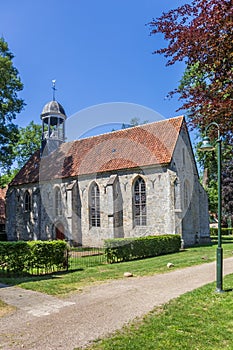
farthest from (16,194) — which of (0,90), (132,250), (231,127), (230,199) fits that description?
(231,127)

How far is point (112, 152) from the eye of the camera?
26562 millimetres

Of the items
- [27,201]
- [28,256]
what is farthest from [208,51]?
[27,201]

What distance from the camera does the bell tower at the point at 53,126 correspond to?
1287 inches

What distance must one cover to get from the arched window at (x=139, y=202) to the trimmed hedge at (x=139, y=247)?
3.70m

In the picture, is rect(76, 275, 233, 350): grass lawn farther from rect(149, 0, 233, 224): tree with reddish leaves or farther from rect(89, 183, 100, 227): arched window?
rect(89, 183, 100, 227): arched window

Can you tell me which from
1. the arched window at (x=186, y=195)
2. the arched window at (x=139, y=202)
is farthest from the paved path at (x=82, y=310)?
the arched window at (x=186, y=195)

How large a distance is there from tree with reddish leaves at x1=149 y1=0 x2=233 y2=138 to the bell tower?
945 inches

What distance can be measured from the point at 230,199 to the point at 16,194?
2297cm

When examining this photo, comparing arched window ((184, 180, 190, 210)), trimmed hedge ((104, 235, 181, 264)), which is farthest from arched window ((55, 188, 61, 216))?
trimmed hedge ((104, 235, 181, 264))

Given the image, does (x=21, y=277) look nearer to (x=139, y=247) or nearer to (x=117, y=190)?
(x=139, y=247)

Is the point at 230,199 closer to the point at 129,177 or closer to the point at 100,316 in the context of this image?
the point at 129,177

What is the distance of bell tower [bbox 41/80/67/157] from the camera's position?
107 ft

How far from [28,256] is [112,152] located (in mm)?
15026

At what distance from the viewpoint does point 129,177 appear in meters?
24.1
